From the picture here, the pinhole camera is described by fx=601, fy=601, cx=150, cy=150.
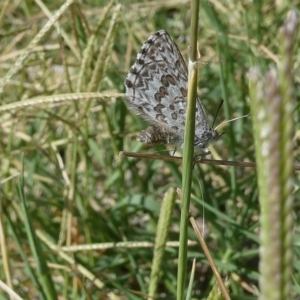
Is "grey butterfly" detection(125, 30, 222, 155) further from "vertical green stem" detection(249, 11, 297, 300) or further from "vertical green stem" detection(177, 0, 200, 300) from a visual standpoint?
"vertical green stem" detection(249, 11, 297, 300)

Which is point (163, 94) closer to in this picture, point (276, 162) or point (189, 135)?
point (189, 135)

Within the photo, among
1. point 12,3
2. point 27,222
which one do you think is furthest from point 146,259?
point 12,3

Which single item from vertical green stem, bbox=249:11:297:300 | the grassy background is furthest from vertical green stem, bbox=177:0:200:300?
the grassy background

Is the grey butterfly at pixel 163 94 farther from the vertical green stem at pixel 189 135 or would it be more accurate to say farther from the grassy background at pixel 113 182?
the vertical green stem at pixel 189 135

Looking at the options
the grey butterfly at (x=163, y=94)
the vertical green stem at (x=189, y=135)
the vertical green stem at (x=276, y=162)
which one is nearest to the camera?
the vertical green stem at (x=276, y=162)

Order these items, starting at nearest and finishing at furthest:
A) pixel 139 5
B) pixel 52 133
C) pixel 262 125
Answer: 1. pixel 262 125
2. pixel 52 133
3. pixel 139 5

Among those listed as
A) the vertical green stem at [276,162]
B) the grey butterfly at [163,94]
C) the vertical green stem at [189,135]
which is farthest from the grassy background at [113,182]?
the vertical green stem at [276,162]

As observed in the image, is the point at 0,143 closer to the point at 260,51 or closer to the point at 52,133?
the point at 52,133
